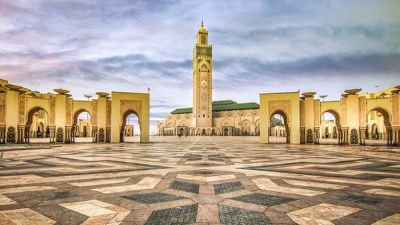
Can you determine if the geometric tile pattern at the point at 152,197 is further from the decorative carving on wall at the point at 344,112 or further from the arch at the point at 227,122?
the arch at the point at 227,122

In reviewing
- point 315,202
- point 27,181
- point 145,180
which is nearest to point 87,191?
point 145,180

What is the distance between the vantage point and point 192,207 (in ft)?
11.5

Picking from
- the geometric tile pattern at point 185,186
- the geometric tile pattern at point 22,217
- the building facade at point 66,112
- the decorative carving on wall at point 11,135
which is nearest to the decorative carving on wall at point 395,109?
the building facade at point 66,112

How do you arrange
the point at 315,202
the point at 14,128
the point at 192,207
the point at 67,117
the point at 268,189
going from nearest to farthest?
the point at 192,207 → the point at 315,202 → the point at 268,189 → the point at 14,128 → the point at 67,117

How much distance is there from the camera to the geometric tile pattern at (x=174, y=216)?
9.62ft

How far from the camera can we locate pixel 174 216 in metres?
3.13

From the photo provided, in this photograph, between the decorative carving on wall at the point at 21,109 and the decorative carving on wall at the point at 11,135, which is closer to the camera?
the decorative carving on wall at the point at 11,135

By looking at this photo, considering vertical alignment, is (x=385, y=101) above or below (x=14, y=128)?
above

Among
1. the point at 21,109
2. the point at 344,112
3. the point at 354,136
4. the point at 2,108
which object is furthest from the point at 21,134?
the point at 354,136

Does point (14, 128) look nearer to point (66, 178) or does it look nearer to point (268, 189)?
point (66, 178)

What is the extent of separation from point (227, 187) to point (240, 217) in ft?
5.58

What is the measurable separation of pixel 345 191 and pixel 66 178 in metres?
5.47

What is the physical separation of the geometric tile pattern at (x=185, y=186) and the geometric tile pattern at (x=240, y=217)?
1103 millimetres

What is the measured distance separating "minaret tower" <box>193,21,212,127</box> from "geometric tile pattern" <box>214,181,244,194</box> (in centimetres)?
7101
